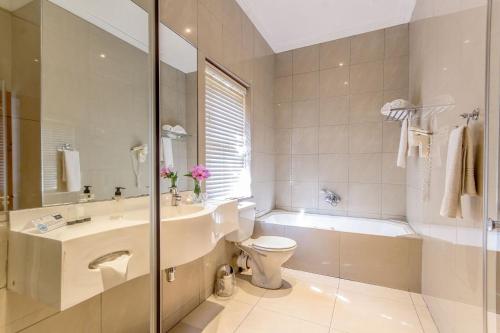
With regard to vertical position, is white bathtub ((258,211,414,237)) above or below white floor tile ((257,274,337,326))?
above

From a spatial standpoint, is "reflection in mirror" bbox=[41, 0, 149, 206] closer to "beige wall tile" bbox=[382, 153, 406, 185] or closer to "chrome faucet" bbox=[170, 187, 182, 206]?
"chrome faucet" bbox=[170, 187, 182, 206]

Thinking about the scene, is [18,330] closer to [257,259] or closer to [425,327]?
[257,259]

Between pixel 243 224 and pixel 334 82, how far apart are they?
2056 mm

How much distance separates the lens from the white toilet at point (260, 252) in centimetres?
190

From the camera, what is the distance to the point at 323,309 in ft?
5.62

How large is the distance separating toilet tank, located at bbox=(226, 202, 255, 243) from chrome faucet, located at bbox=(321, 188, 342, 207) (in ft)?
3.79

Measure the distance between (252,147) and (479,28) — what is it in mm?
1843

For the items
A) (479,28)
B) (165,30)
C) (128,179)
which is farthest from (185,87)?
(479,28)

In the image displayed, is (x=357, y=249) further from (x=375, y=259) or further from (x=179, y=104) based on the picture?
(x=179, y=104)

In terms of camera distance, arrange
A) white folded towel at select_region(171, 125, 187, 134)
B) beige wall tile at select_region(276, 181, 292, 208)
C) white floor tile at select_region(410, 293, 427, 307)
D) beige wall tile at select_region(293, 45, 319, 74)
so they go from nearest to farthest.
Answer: white folded towel at select_region(171, 125, 187, 134)
white floor tile at select_region(410, 293, 427, 307)
beige wall tile at select_region(293, 45, 319, 74)
beige wall tile at select_region(276, 181, 292, 208)

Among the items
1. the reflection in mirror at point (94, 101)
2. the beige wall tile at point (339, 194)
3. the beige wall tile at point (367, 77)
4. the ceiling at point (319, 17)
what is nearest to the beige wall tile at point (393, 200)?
the beige wall tile at point (339, 194)

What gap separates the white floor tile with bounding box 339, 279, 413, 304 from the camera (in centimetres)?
188

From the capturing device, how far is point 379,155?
8.67 feet

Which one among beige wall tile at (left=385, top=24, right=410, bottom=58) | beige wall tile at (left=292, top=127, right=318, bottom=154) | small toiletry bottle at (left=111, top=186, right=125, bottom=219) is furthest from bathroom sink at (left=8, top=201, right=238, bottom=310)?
beige wall tile at (left=385, top=24, right=410, bottom=58)
